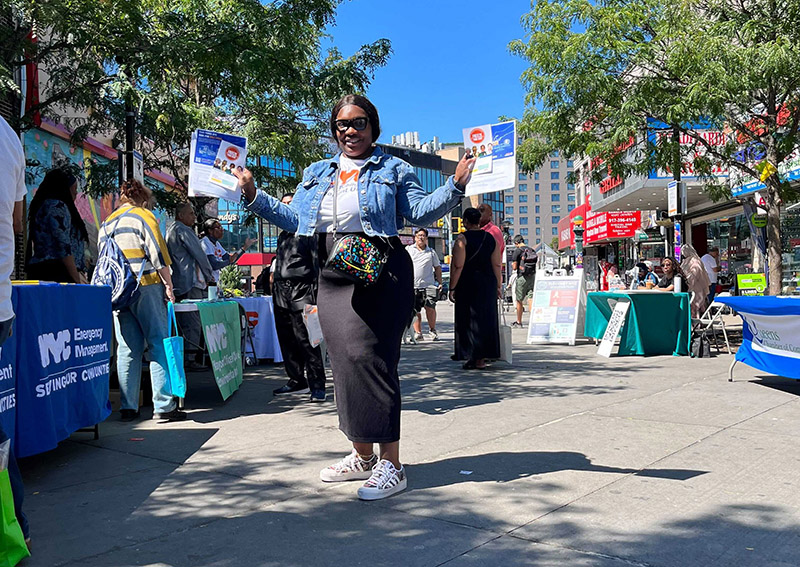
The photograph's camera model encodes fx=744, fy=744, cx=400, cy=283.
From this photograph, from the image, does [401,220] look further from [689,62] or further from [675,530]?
[689,62]

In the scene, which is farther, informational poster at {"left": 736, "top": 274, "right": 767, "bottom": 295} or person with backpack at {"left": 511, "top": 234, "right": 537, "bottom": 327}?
person with backpack at {"left": 511, "top": 234, "right": 537, "bottom": 327}

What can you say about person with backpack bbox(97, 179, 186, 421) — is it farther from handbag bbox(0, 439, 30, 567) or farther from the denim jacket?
handbag bbox(0, 439, 30, 567)

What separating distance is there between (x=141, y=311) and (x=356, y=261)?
2806 millimetres

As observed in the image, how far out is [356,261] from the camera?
3.67 m

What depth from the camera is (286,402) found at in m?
6.74

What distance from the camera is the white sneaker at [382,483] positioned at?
3672 millimetres

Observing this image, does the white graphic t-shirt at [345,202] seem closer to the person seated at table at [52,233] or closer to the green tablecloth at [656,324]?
the person seated at table at [52,233]

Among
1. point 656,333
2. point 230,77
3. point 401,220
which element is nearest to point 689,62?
point 656,333

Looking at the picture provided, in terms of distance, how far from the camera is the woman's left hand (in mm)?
3564

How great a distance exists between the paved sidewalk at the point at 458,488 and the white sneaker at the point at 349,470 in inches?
2.8

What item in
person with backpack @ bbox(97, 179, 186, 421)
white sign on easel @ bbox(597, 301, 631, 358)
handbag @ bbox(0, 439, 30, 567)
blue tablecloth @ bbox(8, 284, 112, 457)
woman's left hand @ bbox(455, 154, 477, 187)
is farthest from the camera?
white sign on easel @ bbox(597, 301, 631, 358)

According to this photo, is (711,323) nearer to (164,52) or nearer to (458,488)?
(458,488)

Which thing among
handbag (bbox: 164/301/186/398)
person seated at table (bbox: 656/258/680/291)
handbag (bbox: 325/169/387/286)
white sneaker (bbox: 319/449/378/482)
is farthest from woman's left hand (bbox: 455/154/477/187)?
person seated at table (bbox: 656/258/680/291)

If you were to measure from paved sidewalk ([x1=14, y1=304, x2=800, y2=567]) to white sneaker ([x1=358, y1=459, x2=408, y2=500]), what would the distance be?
0.20 feet
